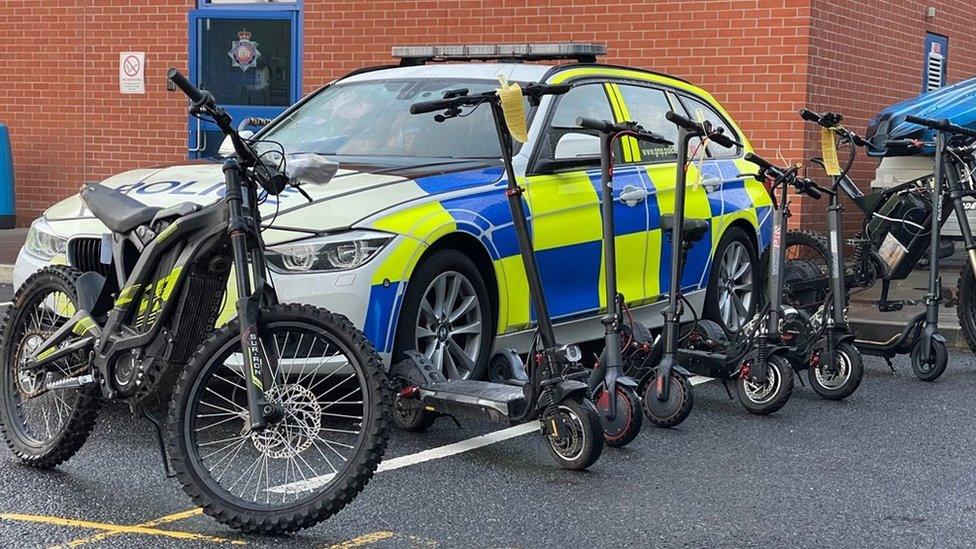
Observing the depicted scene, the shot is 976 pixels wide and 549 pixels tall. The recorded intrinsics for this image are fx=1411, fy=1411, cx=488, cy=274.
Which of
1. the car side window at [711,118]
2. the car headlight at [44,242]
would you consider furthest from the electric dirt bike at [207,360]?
the car side window at [711,118]

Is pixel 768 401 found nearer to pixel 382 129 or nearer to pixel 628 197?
pixel 628 197

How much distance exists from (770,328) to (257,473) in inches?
115

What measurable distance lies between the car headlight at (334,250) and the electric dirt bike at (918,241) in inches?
113

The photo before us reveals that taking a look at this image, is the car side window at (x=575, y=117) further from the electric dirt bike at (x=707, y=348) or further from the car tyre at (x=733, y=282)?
the car tyre at (x=733, y=282)

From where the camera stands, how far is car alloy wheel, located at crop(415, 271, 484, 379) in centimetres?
613

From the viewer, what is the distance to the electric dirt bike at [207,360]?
454cm

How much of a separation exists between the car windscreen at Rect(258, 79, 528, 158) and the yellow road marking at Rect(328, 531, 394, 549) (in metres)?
2.69

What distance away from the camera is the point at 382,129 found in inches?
285

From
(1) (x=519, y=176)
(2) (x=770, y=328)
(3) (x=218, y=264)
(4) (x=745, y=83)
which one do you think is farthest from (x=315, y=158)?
(4) (x=745, y=83)

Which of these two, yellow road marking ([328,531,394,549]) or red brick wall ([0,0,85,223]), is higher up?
red brick wall ([0,0,85,223])

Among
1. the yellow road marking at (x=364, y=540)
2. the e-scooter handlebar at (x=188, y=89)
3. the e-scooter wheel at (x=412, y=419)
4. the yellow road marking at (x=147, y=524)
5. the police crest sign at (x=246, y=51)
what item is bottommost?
the yellow road marking at (x=147, y=524)

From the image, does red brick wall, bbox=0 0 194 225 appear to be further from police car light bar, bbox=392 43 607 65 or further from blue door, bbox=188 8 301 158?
police car light bar, bbox=392 43 607 65

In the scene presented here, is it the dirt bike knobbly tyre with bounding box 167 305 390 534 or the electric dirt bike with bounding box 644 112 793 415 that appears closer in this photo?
the dirt bike knobbly tyre with bounding box 167 305 390 534

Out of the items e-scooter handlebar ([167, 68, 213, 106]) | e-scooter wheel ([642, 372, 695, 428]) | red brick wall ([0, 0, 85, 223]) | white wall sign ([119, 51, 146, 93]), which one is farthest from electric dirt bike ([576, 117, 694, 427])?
red brick wall ([0, 0, 85, 223])
